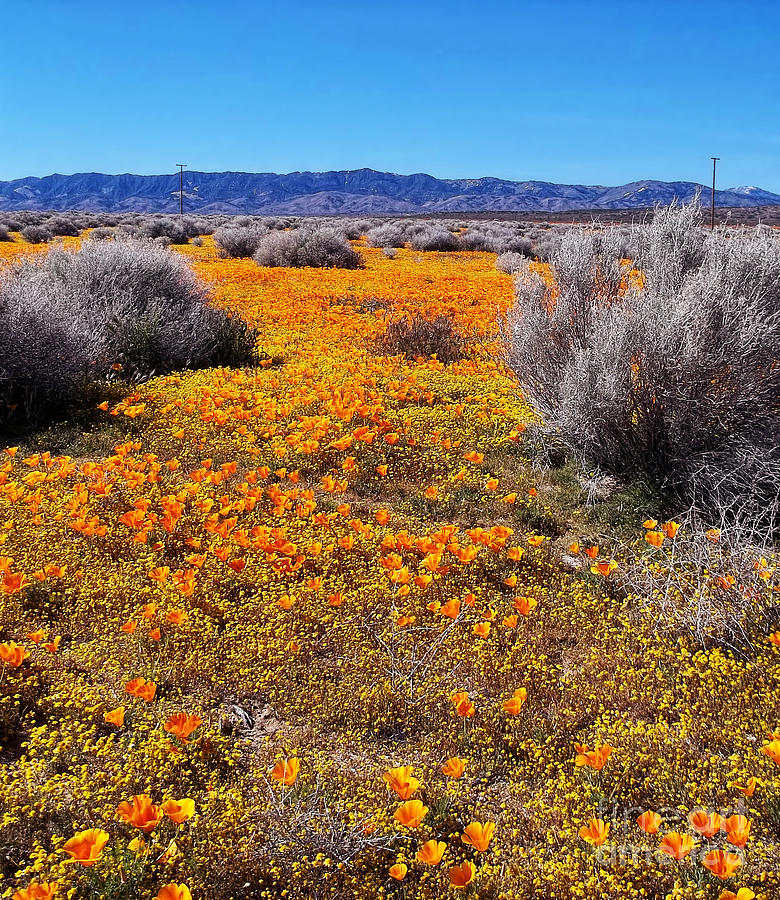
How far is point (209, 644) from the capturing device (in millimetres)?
3238

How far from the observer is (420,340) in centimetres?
847

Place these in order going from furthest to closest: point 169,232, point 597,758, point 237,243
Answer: point 169,232, point 237,243, point 597,758

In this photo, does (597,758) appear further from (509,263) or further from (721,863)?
(509,263)

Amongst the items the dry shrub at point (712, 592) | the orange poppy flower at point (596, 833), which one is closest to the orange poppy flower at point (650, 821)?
the orange poppy flower at point (596, 833)

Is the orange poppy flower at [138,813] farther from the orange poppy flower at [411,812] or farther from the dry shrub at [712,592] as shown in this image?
the dry shrub at [712,592]

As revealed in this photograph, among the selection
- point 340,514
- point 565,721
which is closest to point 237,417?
point 340,514

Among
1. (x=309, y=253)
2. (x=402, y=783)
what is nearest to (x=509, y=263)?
(x=309, y=253)

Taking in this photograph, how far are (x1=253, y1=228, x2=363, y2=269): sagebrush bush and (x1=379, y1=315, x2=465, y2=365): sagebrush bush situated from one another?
1115 centimetres

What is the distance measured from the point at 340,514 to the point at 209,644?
4.50 feet

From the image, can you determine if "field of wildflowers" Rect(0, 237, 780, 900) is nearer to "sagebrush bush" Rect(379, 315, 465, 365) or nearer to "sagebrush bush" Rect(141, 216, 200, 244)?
"sagebrush bush" Rect(379, 315, 465, 365)

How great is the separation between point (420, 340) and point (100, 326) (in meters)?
3.70

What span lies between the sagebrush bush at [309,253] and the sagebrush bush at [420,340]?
1115 centimetres

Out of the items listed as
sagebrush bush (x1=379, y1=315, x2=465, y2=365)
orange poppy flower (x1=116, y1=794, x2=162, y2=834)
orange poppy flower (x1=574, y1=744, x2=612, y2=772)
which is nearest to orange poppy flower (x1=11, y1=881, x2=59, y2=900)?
orange poppy flower (x1=116, y1=794, x2=162, y2=834)

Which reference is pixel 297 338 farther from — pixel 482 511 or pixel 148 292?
pixel 482 511
